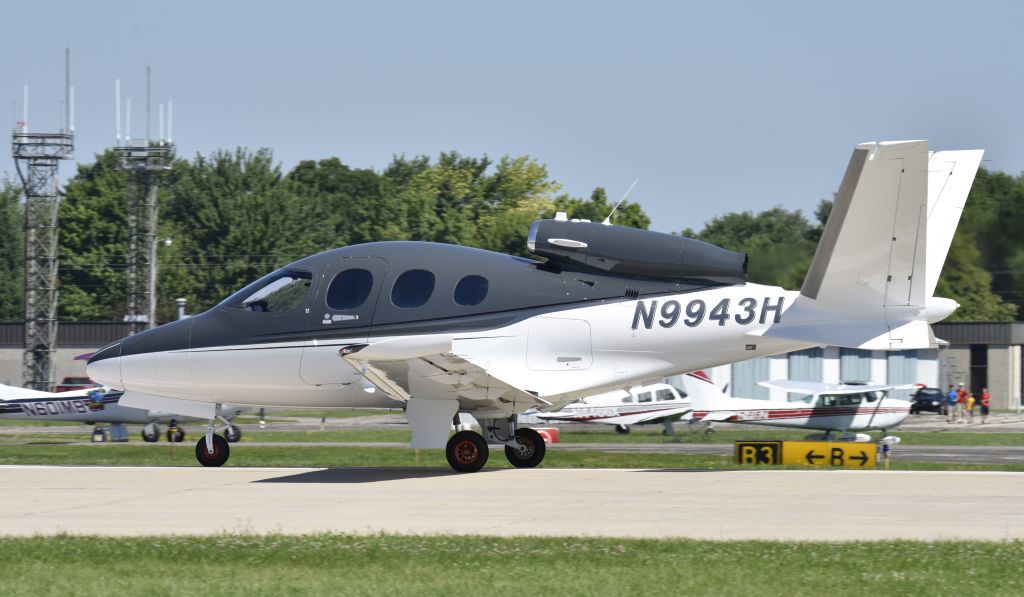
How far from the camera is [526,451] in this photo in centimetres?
2123

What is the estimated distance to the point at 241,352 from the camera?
20.5 meters

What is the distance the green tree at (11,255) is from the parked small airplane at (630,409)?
63.7 m

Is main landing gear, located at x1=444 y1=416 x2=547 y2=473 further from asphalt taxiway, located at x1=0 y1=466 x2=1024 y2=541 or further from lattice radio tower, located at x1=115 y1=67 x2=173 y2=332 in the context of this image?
lattice radio tower, located at x1=115 y1=67 x2=173 y2=332

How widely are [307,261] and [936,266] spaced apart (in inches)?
395

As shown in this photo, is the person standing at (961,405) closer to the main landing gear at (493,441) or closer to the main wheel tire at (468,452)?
the main landing gear at (493,441)

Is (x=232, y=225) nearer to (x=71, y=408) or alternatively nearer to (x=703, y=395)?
(x=71, y=408)

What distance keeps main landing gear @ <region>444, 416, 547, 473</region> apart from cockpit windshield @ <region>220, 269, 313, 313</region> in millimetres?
3502

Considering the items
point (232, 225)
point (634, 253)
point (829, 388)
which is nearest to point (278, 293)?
point (634, 253)

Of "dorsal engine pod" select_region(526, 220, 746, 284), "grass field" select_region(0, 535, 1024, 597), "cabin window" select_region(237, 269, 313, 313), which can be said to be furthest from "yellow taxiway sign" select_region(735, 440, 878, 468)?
"grass field" select_region(0, 535, 1024, 597)

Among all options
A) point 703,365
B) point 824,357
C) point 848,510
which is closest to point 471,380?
point 703,365

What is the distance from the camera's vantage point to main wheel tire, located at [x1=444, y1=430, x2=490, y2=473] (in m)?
19.9

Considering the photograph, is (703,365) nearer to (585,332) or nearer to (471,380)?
(585,332)

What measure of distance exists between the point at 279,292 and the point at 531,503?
6614 millimetres

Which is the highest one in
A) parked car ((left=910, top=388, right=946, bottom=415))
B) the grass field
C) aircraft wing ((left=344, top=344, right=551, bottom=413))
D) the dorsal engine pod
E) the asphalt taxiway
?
the dorsal engine pod
